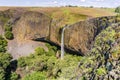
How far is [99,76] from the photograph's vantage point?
12.1 meters

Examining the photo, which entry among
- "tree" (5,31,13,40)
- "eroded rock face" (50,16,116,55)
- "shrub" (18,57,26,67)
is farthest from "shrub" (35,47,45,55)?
"tree" (5,31,13,40)

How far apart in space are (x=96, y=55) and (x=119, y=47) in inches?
60.3

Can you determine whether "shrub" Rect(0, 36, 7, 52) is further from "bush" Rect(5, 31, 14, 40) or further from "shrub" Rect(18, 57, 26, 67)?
"shrub" Rect(18, 57, 26, 67)

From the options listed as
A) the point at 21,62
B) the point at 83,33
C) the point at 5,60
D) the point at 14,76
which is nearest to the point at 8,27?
the point at 5,60

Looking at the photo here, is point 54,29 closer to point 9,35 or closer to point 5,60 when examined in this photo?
point 5,60

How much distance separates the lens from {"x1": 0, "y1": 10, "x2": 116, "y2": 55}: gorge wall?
3769 cm

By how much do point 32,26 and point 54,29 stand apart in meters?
5.56

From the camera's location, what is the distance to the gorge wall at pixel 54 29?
37.7 meters

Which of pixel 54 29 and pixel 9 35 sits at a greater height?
pixel 54 29

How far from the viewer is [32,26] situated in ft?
159

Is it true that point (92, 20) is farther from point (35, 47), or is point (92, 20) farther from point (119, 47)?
point (119, 47)

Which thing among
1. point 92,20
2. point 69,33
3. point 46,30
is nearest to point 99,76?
point 92,20

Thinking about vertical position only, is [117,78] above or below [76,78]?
above

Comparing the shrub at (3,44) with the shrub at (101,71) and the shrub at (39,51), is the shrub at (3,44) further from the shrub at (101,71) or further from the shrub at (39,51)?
the shrub at (101,71)
